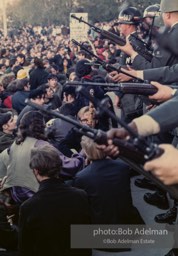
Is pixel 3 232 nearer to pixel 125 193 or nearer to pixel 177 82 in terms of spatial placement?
pixel 125 193

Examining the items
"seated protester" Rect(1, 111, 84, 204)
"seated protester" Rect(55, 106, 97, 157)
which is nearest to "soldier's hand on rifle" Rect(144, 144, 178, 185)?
"seated protester" Rect(1, 111, 84, 204)

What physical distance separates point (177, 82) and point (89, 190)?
1.38m

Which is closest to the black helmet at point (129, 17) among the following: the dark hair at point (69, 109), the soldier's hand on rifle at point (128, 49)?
the soldier's hand on rifle at point (128, 49)

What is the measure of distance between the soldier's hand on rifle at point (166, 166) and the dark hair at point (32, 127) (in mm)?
2669

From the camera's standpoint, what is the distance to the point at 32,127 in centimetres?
456

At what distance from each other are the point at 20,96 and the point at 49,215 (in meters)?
4.29

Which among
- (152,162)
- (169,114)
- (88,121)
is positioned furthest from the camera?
(88,121)

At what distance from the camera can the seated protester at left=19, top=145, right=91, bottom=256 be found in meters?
3.44

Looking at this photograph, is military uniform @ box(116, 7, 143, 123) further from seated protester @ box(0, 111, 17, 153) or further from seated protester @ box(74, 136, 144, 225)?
seated protester @ box(74, 136, 144, 225)

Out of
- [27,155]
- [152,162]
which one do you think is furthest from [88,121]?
[152,162]

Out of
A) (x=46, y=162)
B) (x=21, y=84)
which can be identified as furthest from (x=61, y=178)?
(x=21, y=84)

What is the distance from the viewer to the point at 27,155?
4398 mm

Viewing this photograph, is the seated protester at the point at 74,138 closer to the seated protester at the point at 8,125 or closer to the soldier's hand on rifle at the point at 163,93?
the seated protester at the point at 8,125

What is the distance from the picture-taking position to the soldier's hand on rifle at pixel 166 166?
6.20 ft
